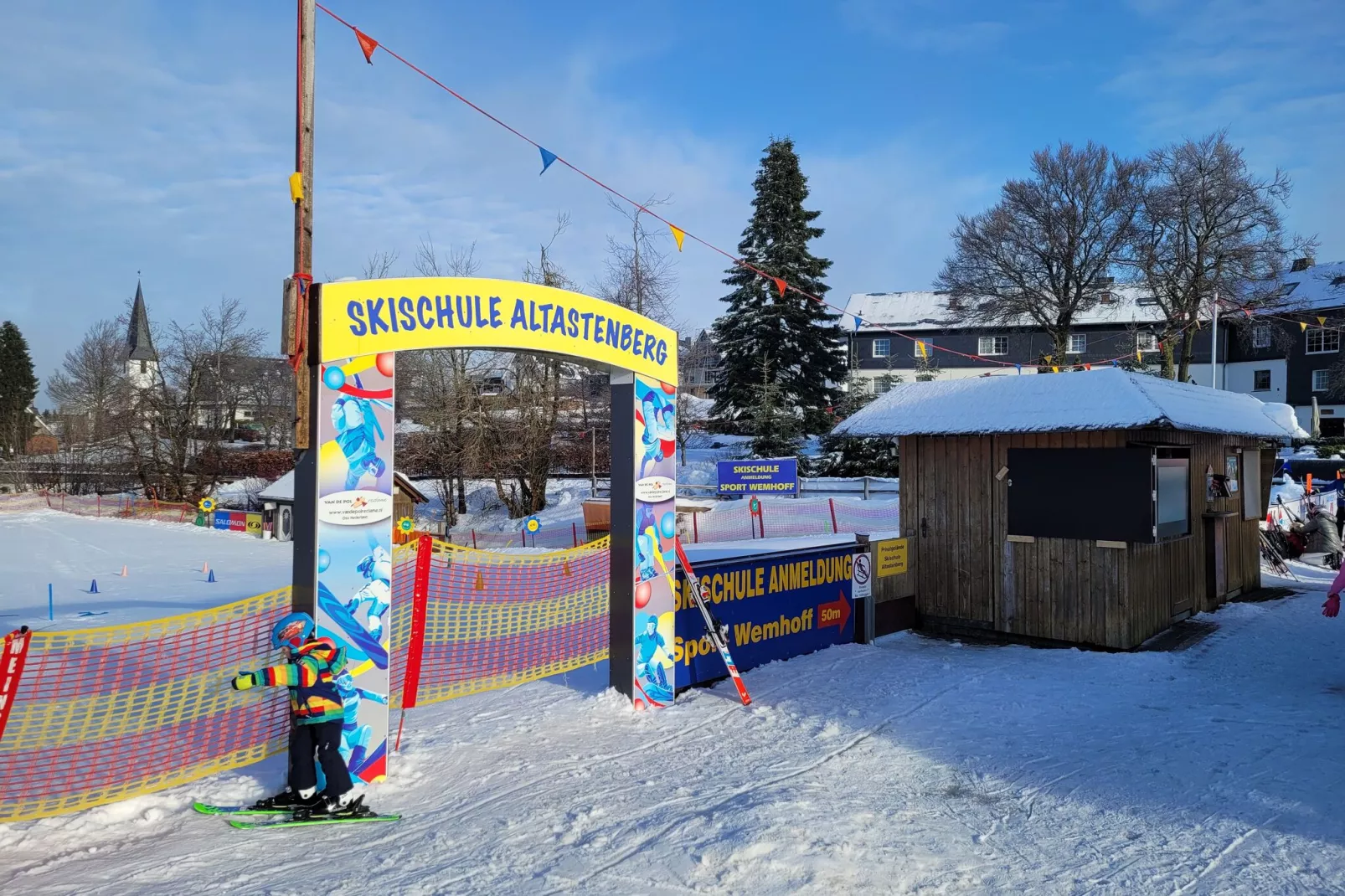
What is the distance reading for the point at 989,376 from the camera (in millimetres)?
12672

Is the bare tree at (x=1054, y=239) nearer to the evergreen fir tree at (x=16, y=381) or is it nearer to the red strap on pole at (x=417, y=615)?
the red strap on pole at (x=417, y=615)

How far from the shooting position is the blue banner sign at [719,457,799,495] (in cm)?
2652

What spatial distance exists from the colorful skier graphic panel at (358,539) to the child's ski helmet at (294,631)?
0.19 metres

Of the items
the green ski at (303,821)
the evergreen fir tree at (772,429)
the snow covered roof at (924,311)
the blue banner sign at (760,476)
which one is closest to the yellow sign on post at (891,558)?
the green ski at (303,821)

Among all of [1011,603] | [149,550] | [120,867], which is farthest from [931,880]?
[149,550]

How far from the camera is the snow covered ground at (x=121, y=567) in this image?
1612 cm

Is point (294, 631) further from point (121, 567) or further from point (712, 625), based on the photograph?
point (121, 567)

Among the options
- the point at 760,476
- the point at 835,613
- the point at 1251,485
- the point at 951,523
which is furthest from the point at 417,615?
the point at 760,476

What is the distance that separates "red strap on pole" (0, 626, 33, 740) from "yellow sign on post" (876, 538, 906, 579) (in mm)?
9090

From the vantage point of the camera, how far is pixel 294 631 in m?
5.54

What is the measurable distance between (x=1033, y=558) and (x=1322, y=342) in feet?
156

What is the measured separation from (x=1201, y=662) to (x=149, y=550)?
2794 cm

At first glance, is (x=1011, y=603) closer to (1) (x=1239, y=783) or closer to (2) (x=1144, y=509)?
(2) (x=1144, y=509)

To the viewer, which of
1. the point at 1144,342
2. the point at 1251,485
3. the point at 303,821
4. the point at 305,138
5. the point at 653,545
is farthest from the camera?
→ the point at 1144,342
